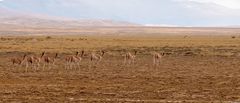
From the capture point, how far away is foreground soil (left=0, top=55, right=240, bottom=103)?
799 inches

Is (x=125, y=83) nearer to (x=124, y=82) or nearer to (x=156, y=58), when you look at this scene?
(x=124, y=82)

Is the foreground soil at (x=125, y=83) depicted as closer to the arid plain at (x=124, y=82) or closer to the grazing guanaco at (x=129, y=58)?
the arid plain at (x=124, y=82)

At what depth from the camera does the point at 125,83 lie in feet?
82.8

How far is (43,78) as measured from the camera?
27938 mm

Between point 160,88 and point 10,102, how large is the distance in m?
6.92

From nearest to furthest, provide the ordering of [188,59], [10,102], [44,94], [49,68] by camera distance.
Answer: [10,102] → [44,94] → [49,68] → [188,59]

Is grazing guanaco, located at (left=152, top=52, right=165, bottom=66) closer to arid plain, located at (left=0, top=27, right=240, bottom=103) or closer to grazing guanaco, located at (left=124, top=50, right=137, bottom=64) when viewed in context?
arid plain, located at (left=0, top=27, right=240, bottom=103)

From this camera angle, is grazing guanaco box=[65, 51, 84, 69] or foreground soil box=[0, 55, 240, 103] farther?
grazing guanaco box=[65, 51, 84, 69]

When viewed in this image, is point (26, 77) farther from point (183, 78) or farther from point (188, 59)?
point (188, 59)

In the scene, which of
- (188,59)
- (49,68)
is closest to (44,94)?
(49,68)

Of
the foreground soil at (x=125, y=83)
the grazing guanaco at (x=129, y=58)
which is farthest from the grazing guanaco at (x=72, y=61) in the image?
the grazing guanaco at (x=129, y=58)

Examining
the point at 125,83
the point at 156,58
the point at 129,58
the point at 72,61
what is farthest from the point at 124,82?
the point at 156,58

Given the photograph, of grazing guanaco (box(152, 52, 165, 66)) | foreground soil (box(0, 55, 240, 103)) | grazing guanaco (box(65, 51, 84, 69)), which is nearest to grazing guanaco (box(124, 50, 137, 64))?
foreground soil (box(0, 55, 240, 103))

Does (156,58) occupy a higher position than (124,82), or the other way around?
(124,82)
